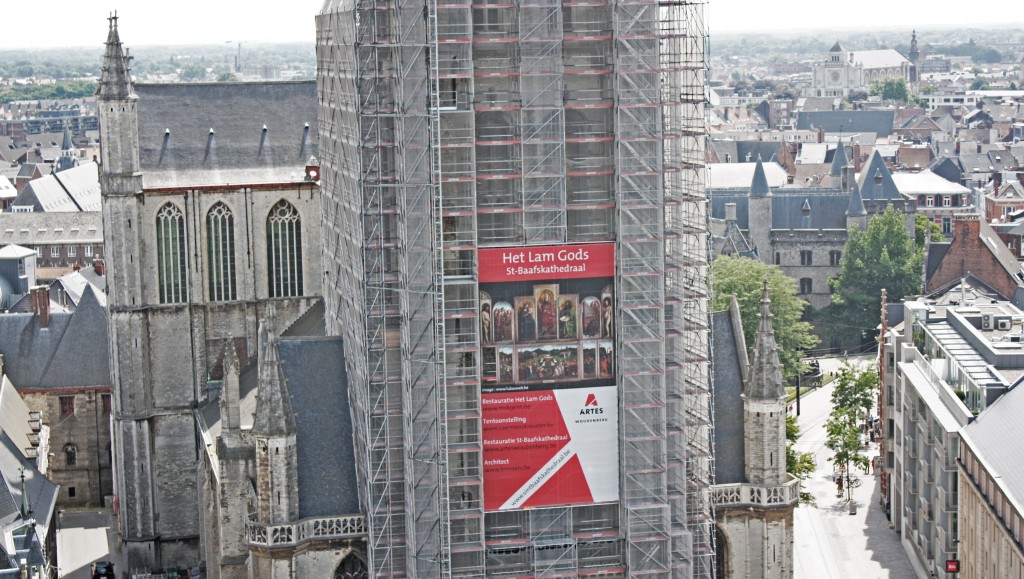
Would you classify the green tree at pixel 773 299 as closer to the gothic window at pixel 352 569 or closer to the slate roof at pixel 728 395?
the slate roof at pixel 728 395

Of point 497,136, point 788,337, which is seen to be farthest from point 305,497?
point 788,337

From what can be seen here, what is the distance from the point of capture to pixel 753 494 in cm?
7625

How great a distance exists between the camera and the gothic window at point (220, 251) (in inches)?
3895

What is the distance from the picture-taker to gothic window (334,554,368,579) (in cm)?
7512

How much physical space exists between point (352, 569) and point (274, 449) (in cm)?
568

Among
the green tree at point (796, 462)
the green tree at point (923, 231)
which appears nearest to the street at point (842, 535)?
the green tree at point (796, 462)

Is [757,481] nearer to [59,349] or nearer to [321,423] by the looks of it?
[321,423]

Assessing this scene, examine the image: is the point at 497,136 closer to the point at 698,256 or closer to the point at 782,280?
the point at 698,256

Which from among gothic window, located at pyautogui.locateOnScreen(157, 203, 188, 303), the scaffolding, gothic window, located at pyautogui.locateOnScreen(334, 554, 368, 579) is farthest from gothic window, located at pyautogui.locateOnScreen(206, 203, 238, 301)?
gothic window, located at pyautogui.locateOnScreen(334, 554, 368, 579)

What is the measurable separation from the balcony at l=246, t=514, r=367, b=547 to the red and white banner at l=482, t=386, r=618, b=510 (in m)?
5.47

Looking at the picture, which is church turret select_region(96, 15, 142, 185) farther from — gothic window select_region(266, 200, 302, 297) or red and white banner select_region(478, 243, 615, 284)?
red and white banner select_region(478, 243, 615, 284)

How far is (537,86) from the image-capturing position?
234 ft

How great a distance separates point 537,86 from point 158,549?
3917cm

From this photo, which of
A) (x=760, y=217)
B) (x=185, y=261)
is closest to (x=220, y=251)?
(x=185, y=261)
